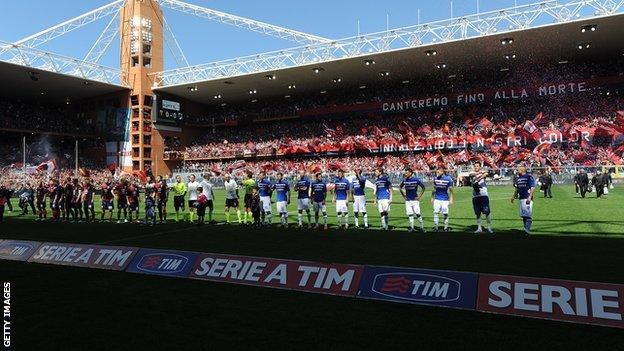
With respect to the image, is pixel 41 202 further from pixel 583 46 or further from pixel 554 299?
pixel 583 46

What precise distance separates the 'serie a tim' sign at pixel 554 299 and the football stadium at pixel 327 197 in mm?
22

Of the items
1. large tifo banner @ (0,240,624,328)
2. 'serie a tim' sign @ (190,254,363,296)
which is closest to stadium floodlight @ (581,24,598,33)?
large tifo banner @ (0,240,624,328)

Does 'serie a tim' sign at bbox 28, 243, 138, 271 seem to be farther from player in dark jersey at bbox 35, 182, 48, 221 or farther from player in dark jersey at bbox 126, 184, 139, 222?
player in dark jersey at bbox 35, 182, 48, 221

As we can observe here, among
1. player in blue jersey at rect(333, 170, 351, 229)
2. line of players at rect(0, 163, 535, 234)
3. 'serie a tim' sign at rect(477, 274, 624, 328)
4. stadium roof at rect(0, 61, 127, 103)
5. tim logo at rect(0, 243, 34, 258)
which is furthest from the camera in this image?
stadium roof at rect(0, 61, 127, 103)

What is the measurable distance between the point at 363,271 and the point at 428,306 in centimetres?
120

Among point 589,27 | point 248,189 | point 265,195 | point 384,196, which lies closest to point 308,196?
point 265,195

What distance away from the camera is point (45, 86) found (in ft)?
175

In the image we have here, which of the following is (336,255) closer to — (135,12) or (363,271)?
(363,271)

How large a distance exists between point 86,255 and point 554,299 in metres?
9.18

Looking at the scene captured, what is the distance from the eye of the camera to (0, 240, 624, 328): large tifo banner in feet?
18.7

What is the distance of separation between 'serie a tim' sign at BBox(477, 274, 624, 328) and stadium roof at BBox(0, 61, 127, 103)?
50257 mm

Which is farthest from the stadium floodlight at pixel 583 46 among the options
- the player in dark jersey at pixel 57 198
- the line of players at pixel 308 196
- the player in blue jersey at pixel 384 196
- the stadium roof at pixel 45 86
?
the stadium roof at pixel 45 86

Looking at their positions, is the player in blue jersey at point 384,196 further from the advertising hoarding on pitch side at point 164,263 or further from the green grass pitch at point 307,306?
the advertising hoarding on pitch side at point 164,263

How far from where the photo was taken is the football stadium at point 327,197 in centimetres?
593
